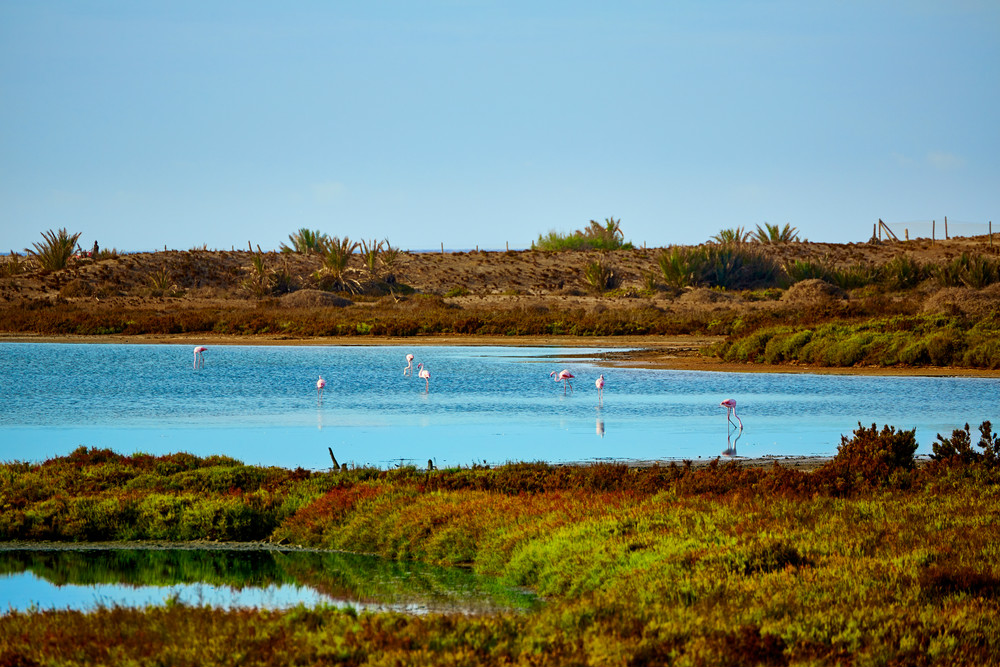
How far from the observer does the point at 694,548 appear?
8.76 m

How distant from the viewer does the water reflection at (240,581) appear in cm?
860

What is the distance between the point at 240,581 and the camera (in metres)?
9.51

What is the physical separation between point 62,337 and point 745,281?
126 ft

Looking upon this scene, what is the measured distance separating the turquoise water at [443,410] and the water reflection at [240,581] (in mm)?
4530

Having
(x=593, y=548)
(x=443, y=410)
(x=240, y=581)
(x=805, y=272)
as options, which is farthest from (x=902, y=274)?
(x=240, y=581)

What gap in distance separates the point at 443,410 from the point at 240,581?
12.6m

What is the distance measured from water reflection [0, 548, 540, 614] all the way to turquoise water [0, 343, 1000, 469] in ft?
14.9

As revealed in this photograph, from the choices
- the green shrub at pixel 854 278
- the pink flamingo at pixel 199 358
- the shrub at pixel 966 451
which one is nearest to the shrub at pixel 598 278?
the green shrub at pixel 854 278

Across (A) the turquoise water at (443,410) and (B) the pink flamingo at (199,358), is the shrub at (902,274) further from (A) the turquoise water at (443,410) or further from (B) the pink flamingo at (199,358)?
(B) the pink flamingo at (199,358)

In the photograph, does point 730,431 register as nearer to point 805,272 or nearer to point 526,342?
point 526,342

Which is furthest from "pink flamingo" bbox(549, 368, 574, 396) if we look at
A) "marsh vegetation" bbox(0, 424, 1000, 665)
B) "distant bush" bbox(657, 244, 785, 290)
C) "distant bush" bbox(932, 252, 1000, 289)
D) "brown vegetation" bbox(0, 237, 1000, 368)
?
"distant bush" bbox(657, 244, 785, 290)

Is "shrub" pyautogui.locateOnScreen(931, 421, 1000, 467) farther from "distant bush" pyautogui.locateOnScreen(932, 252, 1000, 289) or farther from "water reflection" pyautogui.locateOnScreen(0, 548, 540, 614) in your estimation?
"distant bush" pyautogui.locateOnScreen(932, 252, 1000, 289)

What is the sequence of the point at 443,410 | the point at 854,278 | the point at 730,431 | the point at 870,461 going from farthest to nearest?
1. the point at 854,278
2. the point at 443,410
3. the point at 730,431
4. the point at 870,461

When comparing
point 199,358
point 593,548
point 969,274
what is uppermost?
point 969,274
